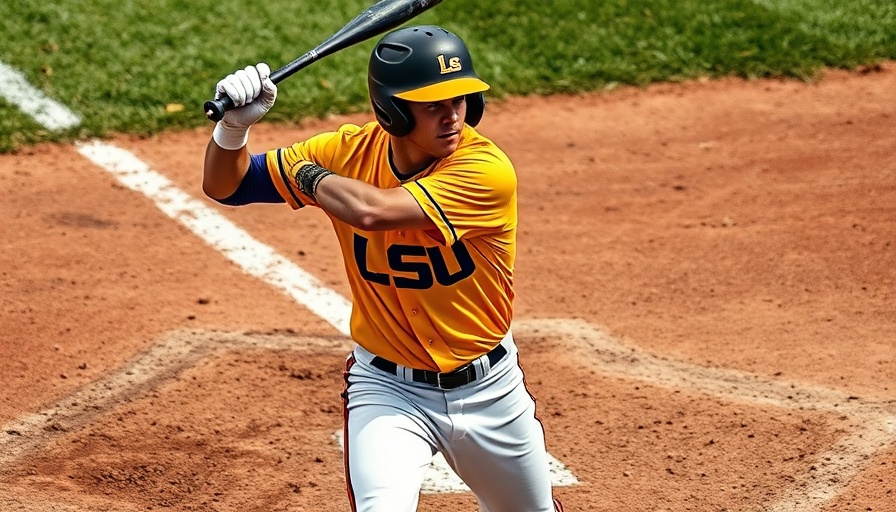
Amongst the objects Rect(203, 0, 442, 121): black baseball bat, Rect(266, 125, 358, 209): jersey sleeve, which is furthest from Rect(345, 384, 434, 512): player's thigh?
Rect(203, 0, 442, 121): black baseball bat

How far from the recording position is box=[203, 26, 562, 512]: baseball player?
4.09 meters

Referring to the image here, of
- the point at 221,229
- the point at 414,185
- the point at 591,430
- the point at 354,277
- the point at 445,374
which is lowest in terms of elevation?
the point at 591,430

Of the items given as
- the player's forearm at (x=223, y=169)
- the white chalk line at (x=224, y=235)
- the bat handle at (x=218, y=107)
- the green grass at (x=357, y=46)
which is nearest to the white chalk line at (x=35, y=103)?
the green grass at (x=357, y=46)

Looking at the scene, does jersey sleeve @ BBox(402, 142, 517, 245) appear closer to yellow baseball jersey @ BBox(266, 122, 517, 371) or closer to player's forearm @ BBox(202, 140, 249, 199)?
yellow baseball jersey @ BBox(266, 122, 517, 371)

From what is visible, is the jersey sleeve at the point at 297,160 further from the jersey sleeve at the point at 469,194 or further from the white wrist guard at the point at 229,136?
the jersey sleeve at the point at 469,194

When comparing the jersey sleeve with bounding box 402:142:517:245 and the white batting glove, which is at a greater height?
the white batting glove

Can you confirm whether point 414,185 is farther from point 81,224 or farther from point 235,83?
point 81,224

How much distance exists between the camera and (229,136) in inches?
172

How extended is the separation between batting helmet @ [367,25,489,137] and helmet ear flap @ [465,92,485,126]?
0.17 feet

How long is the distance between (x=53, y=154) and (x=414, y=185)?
5617 mm

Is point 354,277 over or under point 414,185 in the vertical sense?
under

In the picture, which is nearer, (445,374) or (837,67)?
(445,374)

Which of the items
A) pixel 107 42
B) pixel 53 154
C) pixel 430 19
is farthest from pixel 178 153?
pixel 430 19

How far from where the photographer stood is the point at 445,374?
14.0 feet
